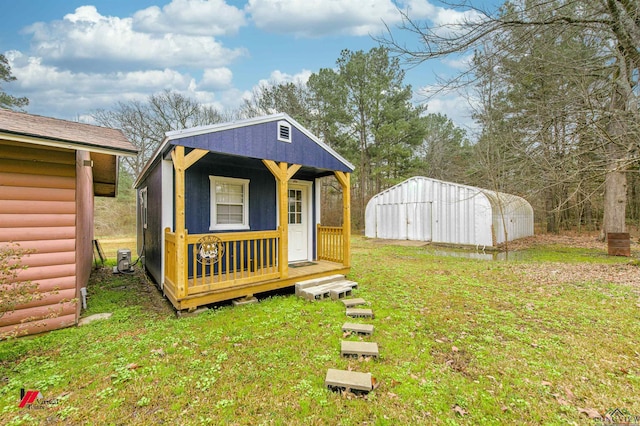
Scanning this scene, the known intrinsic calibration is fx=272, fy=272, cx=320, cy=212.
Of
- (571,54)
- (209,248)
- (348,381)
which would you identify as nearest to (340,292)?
(209,248)

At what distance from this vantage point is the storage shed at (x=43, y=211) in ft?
11.9

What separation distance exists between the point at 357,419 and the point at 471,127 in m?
12.1

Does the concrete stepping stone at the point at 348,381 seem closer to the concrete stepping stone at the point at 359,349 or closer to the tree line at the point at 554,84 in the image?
the concrete stepping stone at the point at 359,349

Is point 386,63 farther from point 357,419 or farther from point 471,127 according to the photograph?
point 357,419

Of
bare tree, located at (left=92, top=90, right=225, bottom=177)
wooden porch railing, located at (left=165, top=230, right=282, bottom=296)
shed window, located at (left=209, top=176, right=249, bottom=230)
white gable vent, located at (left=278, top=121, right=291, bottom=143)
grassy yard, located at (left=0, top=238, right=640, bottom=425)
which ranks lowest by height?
grassy yard, located at (left=0, top=238, right=640, bottom=425)

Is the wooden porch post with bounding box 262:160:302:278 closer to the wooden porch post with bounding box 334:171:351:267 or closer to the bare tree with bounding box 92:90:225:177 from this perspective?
the wooden porch post with bounding box 334:171:351:267

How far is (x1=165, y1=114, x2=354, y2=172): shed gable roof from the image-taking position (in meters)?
4.57

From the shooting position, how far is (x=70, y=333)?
3.84m

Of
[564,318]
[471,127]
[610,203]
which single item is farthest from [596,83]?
[610,203]

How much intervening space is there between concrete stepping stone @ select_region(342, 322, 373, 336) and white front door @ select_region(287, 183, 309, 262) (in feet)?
12.0

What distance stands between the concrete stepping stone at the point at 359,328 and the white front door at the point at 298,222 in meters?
3.66

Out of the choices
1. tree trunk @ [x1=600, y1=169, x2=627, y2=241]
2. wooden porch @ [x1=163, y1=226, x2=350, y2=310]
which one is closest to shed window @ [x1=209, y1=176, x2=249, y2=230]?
wooden porch @ [x1=163, y1=226, x2=350, y2=310]

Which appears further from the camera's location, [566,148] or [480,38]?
[566,148]

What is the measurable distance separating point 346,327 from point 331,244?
3718 mm
